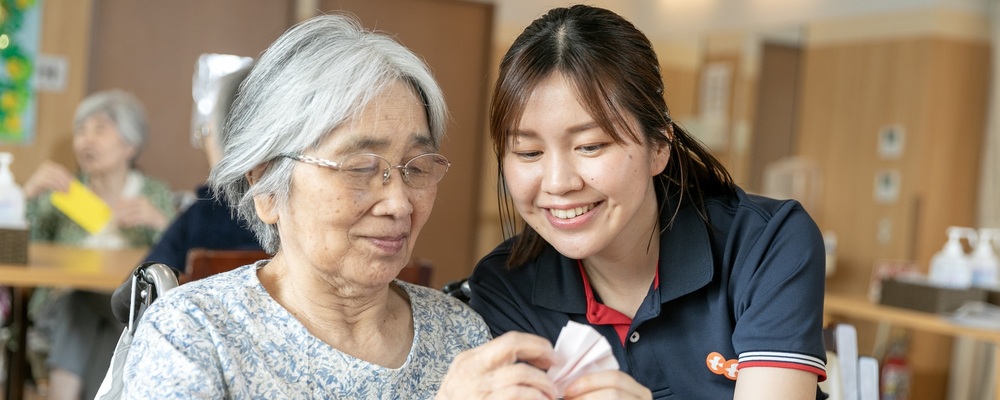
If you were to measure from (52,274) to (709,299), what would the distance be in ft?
6.97

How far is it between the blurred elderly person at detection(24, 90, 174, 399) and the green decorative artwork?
1449 mm

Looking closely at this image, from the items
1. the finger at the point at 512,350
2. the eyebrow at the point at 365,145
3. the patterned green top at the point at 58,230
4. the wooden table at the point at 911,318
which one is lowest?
the wooden table at the point at 911,318

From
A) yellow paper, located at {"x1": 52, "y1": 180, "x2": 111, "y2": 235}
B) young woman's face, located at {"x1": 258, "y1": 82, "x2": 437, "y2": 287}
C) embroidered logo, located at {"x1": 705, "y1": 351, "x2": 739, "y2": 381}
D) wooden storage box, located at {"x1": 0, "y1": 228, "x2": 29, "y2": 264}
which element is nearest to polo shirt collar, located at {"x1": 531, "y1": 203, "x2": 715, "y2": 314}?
embroidered logo, located at {"x1": 705, "y1": 351, "x2": 739, "y2": 381}

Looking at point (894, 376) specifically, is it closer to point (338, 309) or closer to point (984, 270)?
point (984, 270)

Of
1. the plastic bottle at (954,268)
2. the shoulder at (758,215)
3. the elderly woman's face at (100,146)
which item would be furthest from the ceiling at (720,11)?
the shoulder at (758,215)

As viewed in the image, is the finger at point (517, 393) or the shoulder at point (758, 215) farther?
the shoulder at point (758, 215)

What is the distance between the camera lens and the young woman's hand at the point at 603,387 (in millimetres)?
1124

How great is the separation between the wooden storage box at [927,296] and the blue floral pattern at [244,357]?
3.17 meters

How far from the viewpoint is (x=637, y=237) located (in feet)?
5.20

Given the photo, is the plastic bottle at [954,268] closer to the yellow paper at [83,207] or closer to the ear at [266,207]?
the yellow paper at [83,207]

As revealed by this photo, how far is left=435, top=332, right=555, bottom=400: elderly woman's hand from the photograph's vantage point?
109 centimetres

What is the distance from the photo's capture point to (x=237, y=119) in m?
1.35

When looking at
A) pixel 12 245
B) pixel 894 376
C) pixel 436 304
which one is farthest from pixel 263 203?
pixel 894 376

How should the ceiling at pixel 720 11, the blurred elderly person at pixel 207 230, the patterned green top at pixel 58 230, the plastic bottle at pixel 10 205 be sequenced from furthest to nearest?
the ceiling at pixel 720 11, the patterned green top at pixel 58 230, the plastic bottle at pixel 10 205, the blurred elderly person at pixel 207 230
